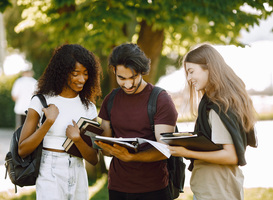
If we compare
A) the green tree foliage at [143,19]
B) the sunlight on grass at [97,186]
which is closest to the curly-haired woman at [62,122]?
the green tree foliage at [143,19]

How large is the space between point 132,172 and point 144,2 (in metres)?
2.68

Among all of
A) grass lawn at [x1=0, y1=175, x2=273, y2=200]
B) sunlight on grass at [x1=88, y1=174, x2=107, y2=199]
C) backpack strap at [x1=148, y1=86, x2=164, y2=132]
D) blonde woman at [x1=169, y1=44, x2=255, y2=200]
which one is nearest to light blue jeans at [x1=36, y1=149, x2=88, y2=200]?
backpack strap at [x1=148, y1=86, x2=164, y2=132]

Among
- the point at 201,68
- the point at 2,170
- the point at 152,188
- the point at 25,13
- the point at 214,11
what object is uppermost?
the point at 25,13

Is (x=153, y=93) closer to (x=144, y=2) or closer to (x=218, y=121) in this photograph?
(x=218, y=121)

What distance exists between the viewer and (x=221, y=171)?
103 inches

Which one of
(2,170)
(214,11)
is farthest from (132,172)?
(2,170)

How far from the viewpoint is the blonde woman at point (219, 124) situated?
8.22ft

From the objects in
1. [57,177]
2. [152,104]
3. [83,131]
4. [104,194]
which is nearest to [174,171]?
[152,104]

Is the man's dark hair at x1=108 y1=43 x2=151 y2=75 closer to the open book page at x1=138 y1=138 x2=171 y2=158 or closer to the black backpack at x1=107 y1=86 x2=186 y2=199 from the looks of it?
the black backpack at x1=107 y1=86 x2=186 y2=199

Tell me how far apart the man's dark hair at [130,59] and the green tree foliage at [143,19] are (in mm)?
2072

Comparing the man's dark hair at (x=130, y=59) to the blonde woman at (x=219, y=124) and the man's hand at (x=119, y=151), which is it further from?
the man's hand at (x=119, y=151)

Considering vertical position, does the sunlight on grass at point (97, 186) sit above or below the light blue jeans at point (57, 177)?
below

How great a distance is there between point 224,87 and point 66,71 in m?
1.30

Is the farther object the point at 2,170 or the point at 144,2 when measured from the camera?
the point at 2,170
